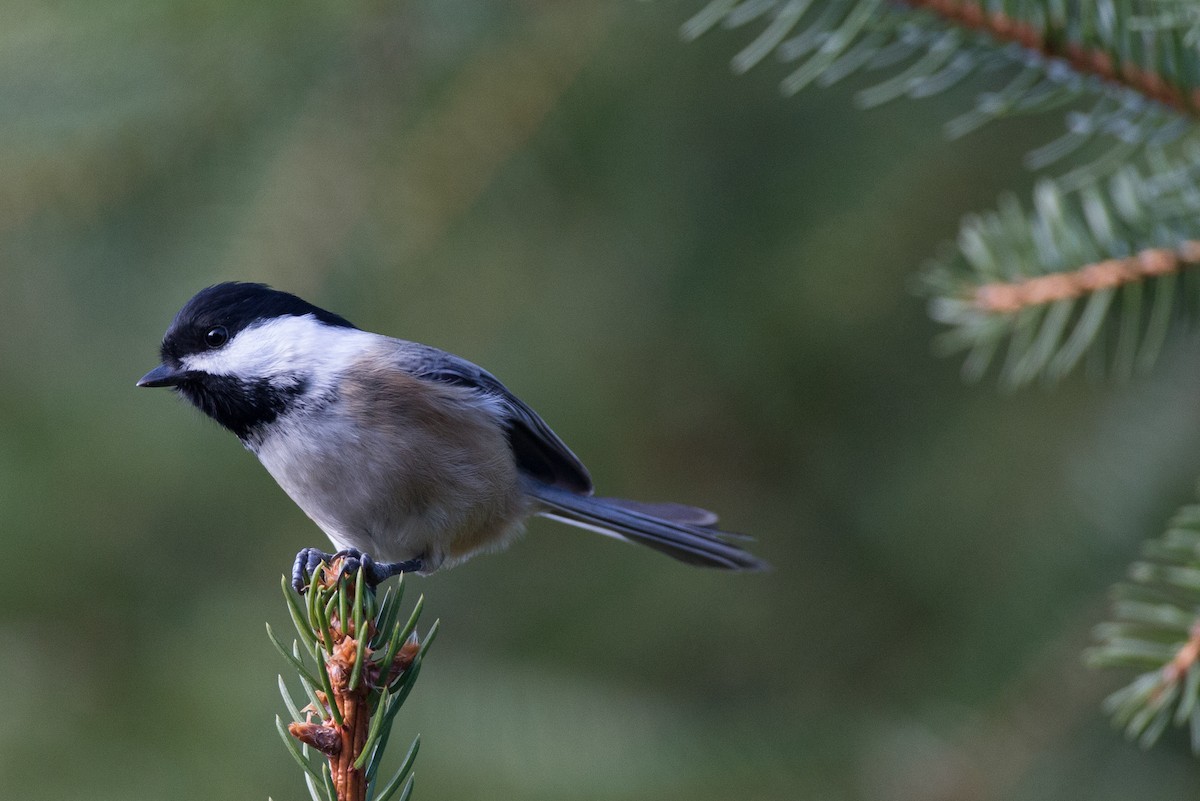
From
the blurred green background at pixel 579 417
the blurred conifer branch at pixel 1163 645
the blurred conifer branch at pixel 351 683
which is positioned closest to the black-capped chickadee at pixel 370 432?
the blurred green background at pixel 579 417

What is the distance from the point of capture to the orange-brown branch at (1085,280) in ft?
3.84

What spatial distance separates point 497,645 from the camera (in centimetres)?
221

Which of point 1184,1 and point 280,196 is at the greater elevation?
point 1184,1

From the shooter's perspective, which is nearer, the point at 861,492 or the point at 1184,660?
the point at 1184,660

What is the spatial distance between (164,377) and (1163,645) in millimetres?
1330

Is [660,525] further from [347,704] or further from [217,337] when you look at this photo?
[347,704]

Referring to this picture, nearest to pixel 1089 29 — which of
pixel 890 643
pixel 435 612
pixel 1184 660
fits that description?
pixel 1184 660

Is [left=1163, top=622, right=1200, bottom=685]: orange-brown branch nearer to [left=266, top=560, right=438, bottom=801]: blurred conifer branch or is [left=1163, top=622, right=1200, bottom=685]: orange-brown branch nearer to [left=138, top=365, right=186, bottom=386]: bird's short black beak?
[left=266, top=560, right=438, bottom=801]: blurred conifer branch

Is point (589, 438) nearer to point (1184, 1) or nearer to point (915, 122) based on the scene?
point (915, 122)

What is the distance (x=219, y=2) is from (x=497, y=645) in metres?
1.25

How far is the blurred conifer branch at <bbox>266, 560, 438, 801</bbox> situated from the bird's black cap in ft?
2.15

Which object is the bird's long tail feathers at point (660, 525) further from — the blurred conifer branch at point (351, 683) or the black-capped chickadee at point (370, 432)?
the blurred conifer branch at point (351, 683)

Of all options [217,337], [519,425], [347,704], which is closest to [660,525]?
[519,425]

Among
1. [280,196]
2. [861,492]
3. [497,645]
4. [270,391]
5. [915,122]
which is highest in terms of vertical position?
[915,122]
